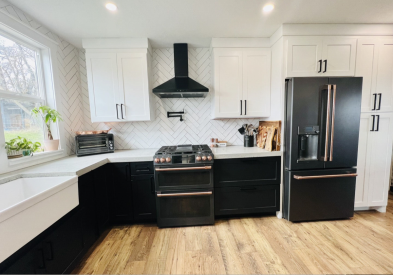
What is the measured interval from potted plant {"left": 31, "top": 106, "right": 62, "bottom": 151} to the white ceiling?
3.35ft

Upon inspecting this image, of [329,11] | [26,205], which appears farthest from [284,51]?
[26,205]

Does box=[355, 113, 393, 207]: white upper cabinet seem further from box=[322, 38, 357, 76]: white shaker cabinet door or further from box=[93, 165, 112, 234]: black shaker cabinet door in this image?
box=[93, 165, 112, 234]: black shaker cabinet door

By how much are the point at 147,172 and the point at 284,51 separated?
2338mm

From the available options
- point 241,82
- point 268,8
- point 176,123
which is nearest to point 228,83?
point 241,82

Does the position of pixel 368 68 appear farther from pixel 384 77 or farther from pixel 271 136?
pixel 271 136

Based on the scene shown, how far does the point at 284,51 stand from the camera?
6.43 feet

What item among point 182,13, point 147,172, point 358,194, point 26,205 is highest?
point 182,13

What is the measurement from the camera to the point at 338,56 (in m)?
1.97

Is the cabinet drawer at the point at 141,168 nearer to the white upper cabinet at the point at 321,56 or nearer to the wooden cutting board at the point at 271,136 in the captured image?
the wooden cutting board at the point at 271,136

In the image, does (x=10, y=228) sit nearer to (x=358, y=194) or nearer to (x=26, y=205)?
(x=26, y=205)

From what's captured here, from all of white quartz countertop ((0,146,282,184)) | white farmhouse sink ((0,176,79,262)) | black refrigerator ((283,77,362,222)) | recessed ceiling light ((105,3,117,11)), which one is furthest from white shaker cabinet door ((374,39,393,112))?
white farmhouse sink ((0,176,79,262))

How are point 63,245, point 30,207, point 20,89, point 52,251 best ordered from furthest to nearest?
point 20,89 < point 63,245 < point 52,251 < point 30,207

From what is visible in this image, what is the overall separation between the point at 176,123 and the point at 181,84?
0.69m

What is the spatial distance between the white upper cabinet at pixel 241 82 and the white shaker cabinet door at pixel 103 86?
4.77 ft
